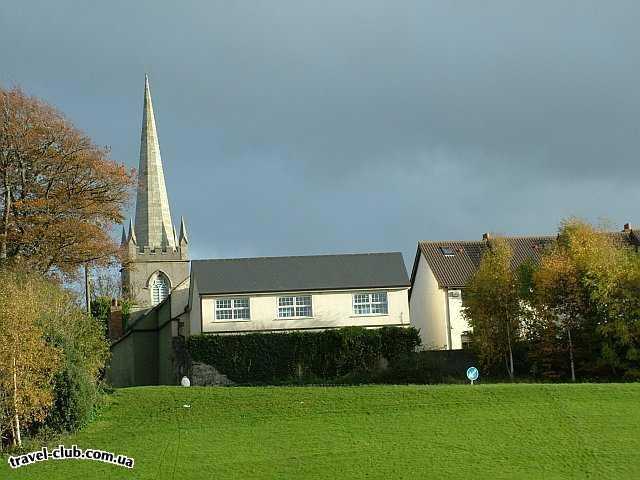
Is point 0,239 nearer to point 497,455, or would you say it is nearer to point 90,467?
point 90,467

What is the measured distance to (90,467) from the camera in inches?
1169

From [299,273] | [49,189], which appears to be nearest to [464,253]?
[299,273]

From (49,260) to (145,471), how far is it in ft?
72.0

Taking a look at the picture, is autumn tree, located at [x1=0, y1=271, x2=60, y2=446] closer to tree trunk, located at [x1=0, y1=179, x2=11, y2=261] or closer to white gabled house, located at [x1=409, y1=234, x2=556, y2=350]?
tree trunk, located at [x1=0, y1=179, x2=11, y2=261]

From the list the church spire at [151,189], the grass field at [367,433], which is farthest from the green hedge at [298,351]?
the church spire at [151,189]

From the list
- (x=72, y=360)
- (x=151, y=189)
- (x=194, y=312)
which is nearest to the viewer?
(x=72, y=360)

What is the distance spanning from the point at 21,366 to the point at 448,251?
36.8 metres

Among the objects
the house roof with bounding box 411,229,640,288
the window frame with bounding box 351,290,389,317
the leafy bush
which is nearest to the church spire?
the house roof with bounding box 411,229,640,288

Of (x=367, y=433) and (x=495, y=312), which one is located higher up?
(x=495, y=312)

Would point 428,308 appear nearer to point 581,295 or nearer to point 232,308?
point 232,308

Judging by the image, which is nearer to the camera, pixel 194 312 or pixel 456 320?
pixel 194 312

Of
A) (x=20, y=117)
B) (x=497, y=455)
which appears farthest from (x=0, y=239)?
(x=497, y=455)

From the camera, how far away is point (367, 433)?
3219 cm

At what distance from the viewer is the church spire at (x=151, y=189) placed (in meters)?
93.2
